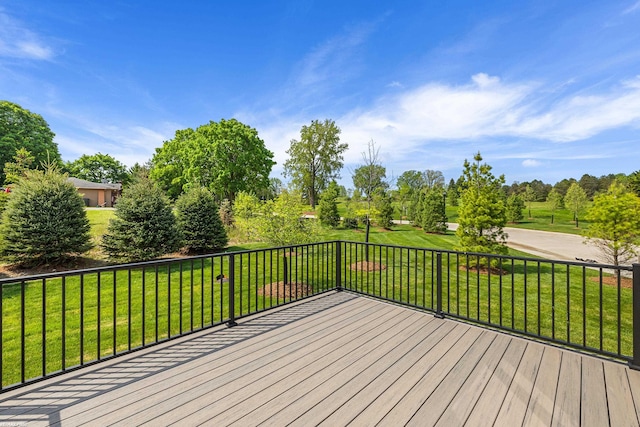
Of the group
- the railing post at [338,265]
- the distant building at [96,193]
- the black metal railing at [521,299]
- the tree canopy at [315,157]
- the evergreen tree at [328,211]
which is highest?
the tree canopy at [315,157]

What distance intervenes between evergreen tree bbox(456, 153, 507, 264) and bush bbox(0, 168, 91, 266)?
11.2 metres

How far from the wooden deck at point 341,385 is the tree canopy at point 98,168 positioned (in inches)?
1744

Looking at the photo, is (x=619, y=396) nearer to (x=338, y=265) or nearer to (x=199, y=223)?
(x=338, y=265)

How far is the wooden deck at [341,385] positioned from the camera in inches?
61.8

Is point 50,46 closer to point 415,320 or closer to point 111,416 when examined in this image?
point 111,416

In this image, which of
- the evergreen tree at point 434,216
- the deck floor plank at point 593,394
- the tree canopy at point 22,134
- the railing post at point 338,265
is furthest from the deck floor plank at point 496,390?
the tree canopy at point 22,134

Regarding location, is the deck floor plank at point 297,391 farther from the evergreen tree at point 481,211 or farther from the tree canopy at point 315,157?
the tree canopy at point 315,157

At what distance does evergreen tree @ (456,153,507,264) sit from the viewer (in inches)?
306

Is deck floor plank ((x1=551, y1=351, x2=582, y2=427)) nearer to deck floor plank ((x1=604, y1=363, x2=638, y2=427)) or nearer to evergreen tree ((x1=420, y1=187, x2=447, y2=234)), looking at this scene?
deck floor plank ((x1=604, y1=363, x2=638, y2=427))

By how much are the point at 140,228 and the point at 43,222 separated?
216 centimetres

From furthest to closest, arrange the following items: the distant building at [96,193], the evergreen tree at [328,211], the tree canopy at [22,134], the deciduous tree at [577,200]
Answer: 1. the distant building at [96,193]
2. the tree canopy at [22,134]
3. the deciduous tree at [577,200]
4. the evergreen tree at [328,211]

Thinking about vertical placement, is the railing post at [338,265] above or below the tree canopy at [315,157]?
below

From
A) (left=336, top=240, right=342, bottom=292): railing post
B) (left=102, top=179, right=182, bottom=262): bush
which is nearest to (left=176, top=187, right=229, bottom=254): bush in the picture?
(left=102, top=179, right=182, bottom=262): bush

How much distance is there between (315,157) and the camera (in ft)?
85.0
